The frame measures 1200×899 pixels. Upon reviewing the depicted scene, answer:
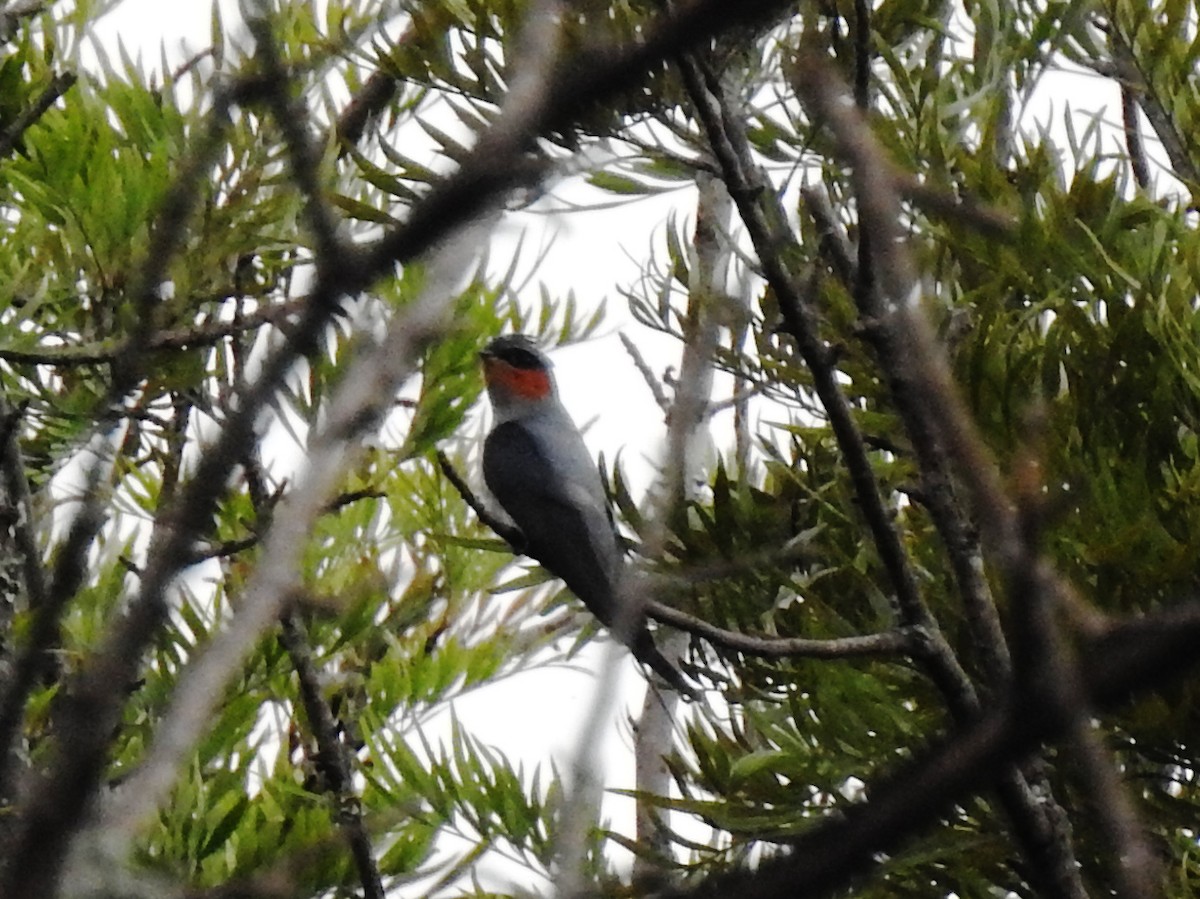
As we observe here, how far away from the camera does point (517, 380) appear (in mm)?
2705

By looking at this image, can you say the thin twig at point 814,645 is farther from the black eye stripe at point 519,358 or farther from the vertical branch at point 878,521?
the black eye stripe at point 519,358

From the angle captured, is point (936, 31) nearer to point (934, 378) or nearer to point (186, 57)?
point (186, 57)

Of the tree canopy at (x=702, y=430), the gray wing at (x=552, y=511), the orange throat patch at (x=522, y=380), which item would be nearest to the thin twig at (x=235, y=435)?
the tree canopy at (x=702, y=430)

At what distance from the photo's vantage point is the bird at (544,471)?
213 centimetres

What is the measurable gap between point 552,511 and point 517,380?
1.41 feet

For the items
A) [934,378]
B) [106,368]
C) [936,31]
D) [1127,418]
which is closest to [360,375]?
[934,378]

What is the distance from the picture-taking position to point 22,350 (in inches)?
52.3

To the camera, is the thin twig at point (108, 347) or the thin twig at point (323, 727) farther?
the thin twig at point (323, 727)

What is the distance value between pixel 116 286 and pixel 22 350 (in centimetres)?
16

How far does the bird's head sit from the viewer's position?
256 centimetres

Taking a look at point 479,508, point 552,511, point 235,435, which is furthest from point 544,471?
point 235,435

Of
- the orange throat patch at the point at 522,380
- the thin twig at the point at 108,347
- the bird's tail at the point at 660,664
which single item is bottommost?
the bird's tail at the point at 660,664

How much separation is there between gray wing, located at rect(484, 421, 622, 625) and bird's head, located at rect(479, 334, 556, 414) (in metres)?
0.10

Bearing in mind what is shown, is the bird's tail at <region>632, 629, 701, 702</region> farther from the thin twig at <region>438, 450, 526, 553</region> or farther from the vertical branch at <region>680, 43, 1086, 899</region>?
the vertical branch at <region>680, 43, 1086, 899</region>
